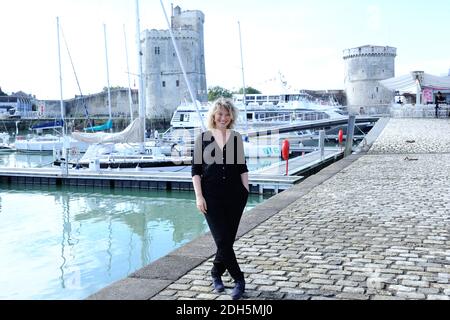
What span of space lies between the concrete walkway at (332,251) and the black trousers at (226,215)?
32 centimetres

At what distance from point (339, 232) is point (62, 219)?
10077mm

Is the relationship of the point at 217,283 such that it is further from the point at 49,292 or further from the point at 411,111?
the point at 411,111

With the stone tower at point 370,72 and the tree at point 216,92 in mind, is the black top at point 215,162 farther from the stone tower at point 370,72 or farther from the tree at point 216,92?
the tree at point 216,92

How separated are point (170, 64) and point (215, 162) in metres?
59.8

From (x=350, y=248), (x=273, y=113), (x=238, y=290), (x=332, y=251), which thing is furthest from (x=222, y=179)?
(x=273, y=113)

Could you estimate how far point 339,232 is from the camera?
20.6 ft

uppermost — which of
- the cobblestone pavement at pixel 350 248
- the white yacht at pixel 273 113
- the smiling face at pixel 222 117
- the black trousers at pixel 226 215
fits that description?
the white yacht at pixel 273 113

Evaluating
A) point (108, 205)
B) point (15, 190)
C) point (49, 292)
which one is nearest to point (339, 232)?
point (49, 292)

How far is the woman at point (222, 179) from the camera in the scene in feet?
13.2

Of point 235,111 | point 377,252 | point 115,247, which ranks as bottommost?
point 115,247

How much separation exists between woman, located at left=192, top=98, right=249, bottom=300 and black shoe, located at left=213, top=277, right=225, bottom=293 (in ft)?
0.50

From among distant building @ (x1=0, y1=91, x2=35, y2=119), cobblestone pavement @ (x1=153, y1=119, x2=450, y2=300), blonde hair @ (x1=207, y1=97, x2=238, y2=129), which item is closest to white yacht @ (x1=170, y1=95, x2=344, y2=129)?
cobblestone pavement @ (x1=153, y1=119, x2=450, y2=300)

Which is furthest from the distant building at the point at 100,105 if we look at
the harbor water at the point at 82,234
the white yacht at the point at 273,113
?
the harbor water at the point at 82,234

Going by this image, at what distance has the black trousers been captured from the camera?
A: 4.02 m
